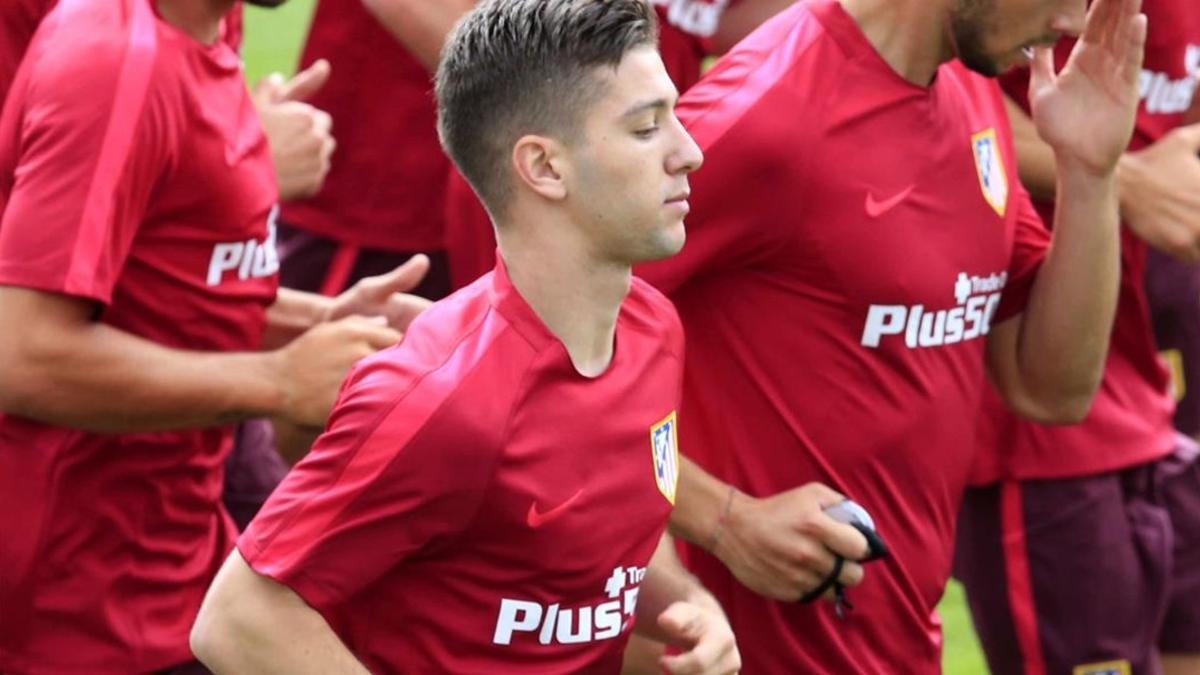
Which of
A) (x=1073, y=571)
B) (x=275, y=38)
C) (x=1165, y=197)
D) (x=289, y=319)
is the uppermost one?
(x=289, y=319)

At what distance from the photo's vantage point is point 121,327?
411 cm

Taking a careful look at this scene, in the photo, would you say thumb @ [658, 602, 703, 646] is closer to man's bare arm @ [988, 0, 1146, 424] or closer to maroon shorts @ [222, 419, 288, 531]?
man's bare arm @ [988, 0, 1146, 424]

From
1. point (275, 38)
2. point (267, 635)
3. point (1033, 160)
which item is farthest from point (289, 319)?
point (275, 38)

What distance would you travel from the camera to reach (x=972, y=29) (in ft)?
12.5

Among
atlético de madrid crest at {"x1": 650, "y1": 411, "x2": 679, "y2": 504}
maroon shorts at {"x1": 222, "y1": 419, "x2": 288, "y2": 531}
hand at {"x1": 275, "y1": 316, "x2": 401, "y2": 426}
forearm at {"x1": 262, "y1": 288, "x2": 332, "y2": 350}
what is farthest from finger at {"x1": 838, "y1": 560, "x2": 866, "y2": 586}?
maroon shorts at {"x1": 222, "y1": 419, "x2": 288, "y2": 531}

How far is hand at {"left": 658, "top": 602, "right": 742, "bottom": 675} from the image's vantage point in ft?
10.8

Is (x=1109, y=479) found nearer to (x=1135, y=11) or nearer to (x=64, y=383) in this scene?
(x=1135, y=11)

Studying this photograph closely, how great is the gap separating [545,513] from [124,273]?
41.9 inches

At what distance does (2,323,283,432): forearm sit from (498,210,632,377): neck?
0.85 meters

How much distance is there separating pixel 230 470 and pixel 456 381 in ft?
6.11

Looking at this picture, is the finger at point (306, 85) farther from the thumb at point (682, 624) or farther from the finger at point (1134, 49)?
the thumb at point (682, 624)

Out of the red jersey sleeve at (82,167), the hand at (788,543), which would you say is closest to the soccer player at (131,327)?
Result: the red jersey sleeve at (82,167)

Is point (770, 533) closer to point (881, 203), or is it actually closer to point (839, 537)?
point (839, 537)

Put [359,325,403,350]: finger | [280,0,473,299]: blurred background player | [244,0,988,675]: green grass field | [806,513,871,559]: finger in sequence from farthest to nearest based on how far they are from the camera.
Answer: [244,0,988,675]: green grass field, [280,0,473,299]: blurred background player, [359,325,403,350]: finger, [806,513,871,559]: finger
